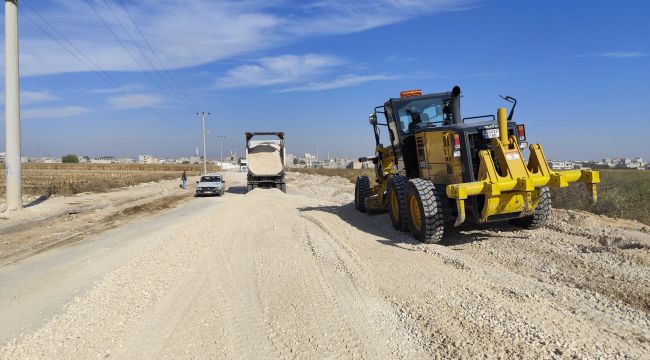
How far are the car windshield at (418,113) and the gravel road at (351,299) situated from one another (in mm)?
2818

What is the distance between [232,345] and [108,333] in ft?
4.61

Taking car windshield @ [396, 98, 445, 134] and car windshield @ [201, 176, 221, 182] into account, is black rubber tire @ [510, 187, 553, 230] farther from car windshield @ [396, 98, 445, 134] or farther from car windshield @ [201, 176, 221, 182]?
car windshield @ [201, 176, 221, 182]

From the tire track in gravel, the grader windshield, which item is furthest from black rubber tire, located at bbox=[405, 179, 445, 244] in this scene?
the grader windshield

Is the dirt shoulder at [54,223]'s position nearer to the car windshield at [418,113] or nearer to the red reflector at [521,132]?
the car windshield at [418,113]

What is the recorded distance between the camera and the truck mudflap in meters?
7.66

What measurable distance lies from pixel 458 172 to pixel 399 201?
1.69m

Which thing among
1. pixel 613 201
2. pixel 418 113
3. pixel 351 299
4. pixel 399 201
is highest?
pixel 418 113

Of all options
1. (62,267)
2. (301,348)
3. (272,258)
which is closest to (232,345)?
(301,348)

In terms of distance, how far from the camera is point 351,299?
5641 mm

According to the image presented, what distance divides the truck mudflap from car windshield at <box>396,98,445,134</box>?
2640 millimetres

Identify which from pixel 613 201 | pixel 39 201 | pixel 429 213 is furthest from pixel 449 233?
pixel 39 201

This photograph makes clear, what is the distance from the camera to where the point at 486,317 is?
476 centimetres

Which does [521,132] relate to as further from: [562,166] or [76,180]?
[76,180]

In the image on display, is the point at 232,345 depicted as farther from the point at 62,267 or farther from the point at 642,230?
the point at 642,230
